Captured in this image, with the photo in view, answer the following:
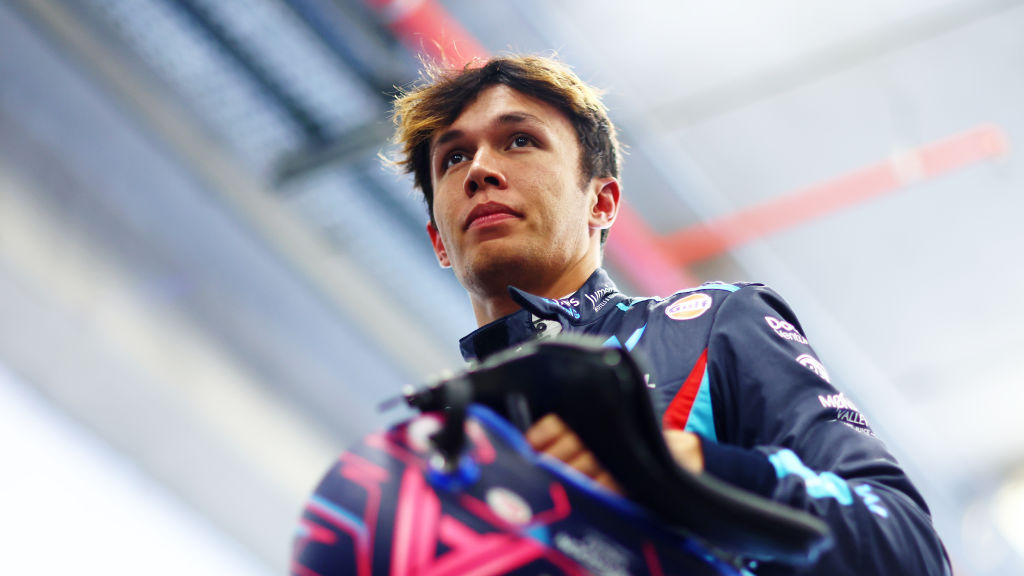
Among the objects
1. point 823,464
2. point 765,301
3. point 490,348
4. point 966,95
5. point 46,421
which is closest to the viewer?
point 823,464

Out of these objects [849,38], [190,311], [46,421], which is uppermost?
[849,38]

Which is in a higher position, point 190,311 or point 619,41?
point 619,41

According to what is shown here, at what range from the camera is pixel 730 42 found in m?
4.31

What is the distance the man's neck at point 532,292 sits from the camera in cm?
142

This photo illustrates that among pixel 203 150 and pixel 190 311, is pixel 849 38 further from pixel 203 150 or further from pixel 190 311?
pixel 190 311

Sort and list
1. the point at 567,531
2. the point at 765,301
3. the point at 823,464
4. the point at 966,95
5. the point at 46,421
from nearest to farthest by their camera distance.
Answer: the point at 567,531 → the point at 823,464 → the point at 765,301 → the point at 46,421 → the point at 966,95

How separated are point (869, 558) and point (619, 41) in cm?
362

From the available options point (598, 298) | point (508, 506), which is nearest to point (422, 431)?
point (508, 506)

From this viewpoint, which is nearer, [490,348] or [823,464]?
[823,464]

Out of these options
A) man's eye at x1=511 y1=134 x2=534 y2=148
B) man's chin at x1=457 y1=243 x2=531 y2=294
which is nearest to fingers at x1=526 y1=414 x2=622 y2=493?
man's chin at x1=457 y1=243 x2=531 y2=294

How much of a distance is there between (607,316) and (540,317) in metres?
0.09

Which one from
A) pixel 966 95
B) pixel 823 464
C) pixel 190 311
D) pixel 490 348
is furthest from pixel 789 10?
pixel 823 464

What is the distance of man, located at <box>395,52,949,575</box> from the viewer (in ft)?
2.73

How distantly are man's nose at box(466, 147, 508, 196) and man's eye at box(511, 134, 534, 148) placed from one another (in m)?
0.07
